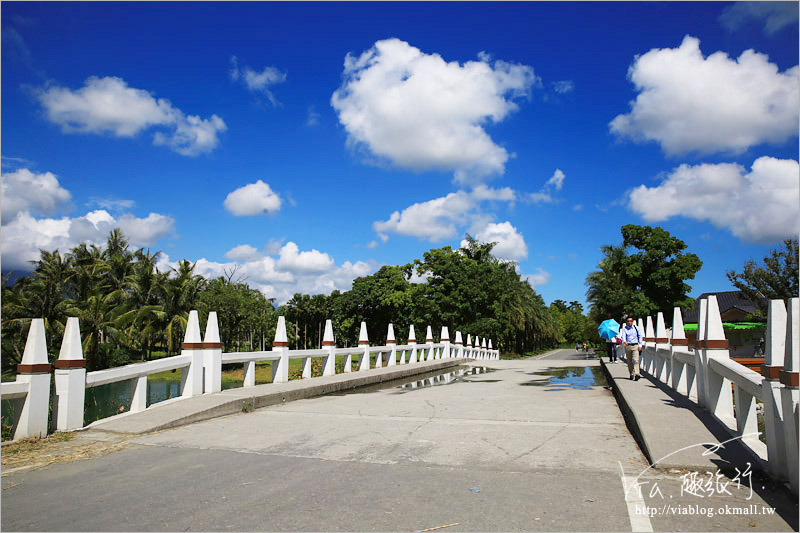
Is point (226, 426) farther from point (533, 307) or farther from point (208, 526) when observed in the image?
point (533, 307)

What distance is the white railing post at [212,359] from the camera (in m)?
10.9

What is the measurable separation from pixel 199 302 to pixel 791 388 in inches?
2138

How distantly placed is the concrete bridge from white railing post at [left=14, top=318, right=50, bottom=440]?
0.57 m

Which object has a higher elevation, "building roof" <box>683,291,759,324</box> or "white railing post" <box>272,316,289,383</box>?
"building roof" <box>683,291,759,324</box>

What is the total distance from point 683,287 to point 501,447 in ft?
151

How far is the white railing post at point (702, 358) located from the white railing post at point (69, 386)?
8657 mm

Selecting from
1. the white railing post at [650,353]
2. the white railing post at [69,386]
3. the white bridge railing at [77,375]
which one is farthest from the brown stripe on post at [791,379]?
the white railing post at [650,353]

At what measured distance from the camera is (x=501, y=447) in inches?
256

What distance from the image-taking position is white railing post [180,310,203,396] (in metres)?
10.5

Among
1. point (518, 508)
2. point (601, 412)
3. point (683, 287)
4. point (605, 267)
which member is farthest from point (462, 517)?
point (605, 267)

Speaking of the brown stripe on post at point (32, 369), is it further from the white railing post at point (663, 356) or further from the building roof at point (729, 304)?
the building roof at point (729, 304)

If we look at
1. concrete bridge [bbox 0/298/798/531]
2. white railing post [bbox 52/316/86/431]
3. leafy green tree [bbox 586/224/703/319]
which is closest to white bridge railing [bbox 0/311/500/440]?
white railing post [bbox 52/316/86/431]

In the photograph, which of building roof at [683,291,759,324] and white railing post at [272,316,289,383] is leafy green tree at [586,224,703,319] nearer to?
building roof at [683,291,759,324]

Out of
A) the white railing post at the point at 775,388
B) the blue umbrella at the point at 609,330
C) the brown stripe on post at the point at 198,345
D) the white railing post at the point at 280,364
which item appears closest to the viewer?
the white railing post at the point at 775,388
